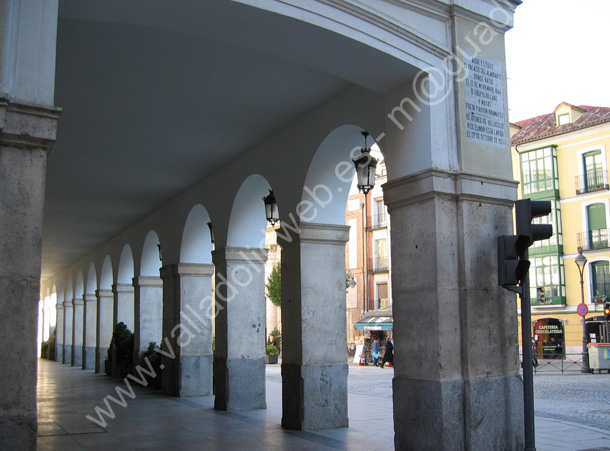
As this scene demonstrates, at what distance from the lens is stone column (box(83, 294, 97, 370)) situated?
24344 mm

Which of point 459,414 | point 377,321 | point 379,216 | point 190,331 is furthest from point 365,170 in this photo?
point 379,216

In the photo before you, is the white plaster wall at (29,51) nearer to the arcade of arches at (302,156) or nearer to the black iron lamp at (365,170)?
the arcade of arches at (302,156)

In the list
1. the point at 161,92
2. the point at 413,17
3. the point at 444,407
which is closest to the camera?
the point at 444,407

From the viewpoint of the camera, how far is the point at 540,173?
3334cm

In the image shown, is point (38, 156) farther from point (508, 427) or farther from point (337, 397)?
point (337, 397)

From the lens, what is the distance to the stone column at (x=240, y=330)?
11102mm

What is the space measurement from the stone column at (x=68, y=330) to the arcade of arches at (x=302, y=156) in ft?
60.8

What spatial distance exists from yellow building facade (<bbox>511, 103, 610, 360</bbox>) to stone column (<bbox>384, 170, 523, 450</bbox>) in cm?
2561

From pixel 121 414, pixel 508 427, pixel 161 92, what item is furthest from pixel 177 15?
pixel 121 414

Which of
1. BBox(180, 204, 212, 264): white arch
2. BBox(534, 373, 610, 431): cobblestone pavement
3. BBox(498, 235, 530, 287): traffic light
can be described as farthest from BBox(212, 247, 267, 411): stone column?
BBox(498, 235, 530, 287): traffic light

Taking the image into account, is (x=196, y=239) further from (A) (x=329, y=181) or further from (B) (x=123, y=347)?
(B) (x=123, y=347)

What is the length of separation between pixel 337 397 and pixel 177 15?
5572mm

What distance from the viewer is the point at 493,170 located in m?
6.70

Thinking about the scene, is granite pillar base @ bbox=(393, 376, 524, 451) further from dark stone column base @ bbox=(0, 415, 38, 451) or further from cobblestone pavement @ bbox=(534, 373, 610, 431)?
dark stone column base @ bbox=(0, 415, 38, 451)
